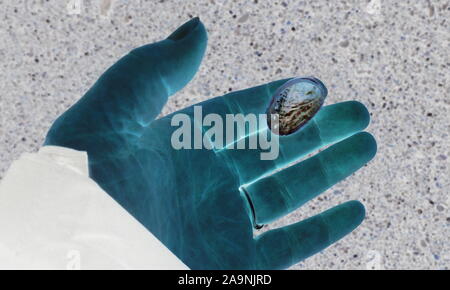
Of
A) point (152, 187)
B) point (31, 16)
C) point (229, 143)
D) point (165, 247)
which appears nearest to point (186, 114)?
point (229, 143)

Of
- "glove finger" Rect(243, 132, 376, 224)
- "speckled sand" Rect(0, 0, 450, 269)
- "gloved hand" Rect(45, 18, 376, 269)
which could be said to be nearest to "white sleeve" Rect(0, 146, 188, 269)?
"gloved hand" Rect(45, 18, 376, 269)

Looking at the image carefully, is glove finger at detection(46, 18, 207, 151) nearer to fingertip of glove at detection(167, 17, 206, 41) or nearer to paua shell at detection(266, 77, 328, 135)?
fingertip of glove at detection(167, 17, 206, 41)

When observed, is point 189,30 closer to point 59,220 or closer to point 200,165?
point 200,165

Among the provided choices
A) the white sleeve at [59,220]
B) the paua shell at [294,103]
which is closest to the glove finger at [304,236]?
the paua shell at [294,103]

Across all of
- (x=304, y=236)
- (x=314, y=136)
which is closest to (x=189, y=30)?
(x=314, y=136)

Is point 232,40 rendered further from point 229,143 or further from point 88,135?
point 88,135

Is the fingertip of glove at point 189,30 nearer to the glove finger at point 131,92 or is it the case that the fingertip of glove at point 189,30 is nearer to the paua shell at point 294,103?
the glove finger at point 131,92
